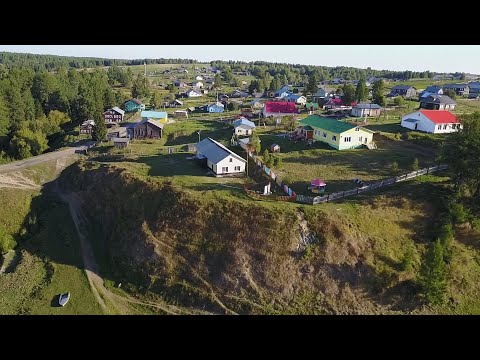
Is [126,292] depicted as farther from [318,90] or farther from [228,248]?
[318,90]

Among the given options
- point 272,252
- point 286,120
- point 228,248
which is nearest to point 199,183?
point 228,248

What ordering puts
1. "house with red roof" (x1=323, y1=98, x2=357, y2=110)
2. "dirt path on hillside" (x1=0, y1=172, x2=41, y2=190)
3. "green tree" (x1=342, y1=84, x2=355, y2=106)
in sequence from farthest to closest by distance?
"house with red roof" (x1=323, y1=98, x2=357, y2=110), "green tree" (x1=342, y1=84, x2=355, y2=106), "dirt path on hillside" (x1=0, y1=172, x2=41, y2=190)

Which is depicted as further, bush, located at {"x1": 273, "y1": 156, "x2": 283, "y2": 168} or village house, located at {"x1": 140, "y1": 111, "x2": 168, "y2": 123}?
village house, located at {"x1": 140, "y1": 111, "x2": 168, "y2": 123}

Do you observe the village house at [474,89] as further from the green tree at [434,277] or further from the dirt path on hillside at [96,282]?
the dirt path on hillside at [96,282]

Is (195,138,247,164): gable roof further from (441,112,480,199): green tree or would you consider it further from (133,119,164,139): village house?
(441,112,480,199): green tree

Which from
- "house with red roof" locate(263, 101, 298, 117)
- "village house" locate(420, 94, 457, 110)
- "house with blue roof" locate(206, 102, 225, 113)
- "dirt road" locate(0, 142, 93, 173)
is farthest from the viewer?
"house with blue roof" locate(206, 102, 225, 113)

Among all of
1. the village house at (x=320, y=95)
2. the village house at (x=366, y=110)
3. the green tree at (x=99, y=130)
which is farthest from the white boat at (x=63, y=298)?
the village house at (x=320, y=95)

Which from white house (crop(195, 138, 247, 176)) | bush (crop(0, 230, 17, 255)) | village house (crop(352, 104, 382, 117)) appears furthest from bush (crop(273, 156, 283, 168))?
village house (crop(352, 104, 382, 117))
